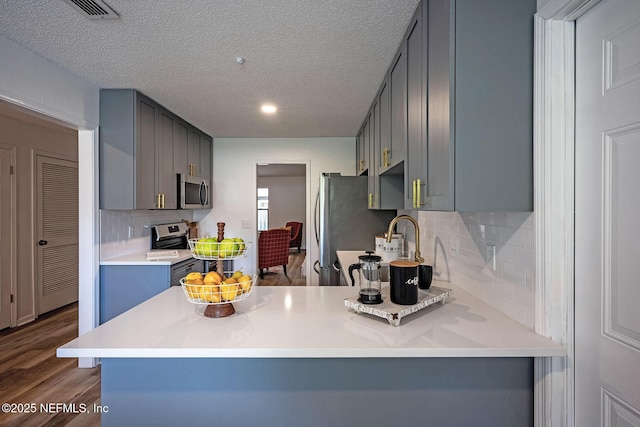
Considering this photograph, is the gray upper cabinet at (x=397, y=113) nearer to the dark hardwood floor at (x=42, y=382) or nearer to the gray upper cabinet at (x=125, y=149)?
the gray upper cabinet at (x=125, y=149)

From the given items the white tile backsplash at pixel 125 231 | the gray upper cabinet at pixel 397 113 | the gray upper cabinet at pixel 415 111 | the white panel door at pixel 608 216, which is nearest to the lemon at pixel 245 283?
the gray upper cabinet at pixel 415 111

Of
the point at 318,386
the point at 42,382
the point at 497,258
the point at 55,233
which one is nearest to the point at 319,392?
the point at 318,386

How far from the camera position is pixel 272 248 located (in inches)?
245

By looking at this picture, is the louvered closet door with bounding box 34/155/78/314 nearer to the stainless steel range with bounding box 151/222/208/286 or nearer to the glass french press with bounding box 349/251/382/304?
the stainless steel range with bounding box 151/222/208/286

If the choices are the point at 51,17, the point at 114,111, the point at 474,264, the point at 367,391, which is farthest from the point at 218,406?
the point at 114,111

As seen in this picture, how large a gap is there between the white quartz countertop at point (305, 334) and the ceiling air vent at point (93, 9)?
1401 millimetres

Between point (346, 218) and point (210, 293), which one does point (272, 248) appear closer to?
point (346, 218)

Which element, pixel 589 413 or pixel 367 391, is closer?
pixel 589 413

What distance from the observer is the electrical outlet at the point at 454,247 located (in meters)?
2.05

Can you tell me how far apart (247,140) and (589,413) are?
4.28 meters

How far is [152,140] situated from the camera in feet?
10.5

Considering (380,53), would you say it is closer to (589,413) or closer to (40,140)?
(589,413)

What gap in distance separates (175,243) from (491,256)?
3.46m

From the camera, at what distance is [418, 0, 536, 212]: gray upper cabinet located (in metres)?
1.24
